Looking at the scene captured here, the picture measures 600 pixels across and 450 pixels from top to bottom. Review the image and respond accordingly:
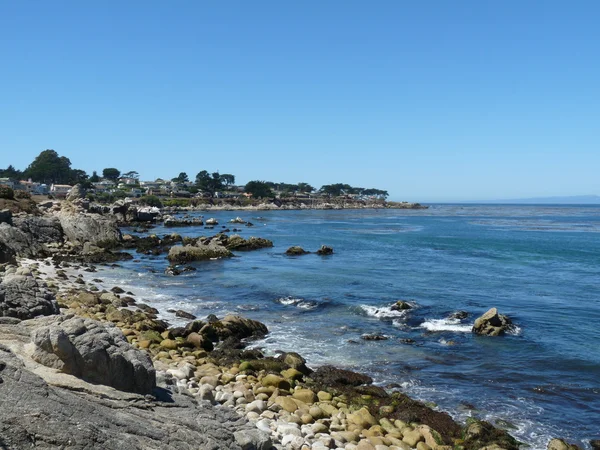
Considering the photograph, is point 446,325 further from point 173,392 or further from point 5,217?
point 5,217

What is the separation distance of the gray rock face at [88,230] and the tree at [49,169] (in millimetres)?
115822

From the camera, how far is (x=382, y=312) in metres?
25.4

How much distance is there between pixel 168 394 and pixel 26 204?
61.3 metres

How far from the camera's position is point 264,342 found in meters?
20.2

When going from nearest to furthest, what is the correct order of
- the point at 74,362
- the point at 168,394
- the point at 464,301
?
1. the point at 74,362
2. the point at 168,394
3. the point at 464,301

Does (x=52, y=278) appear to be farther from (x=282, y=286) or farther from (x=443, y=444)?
(x=443, y=444)

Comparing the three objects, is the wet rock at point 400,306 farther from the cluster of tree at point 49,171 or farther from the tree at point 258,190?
the tree at point 258,190

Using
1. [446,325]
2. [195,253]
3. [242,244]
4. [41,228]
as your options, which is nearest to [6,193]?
[41,228]

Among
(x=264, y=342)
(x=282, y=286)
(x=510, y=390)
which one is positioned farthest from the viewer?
(x=282, y=286)

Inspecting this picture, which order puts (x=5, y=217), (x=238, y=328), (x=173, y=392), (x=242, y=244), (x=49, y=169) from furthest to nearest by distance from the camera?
(x=49, y=169) < (x=242, y=244) < (x=5, y=217) < (x=238, y=328) < (x=173, y=392)

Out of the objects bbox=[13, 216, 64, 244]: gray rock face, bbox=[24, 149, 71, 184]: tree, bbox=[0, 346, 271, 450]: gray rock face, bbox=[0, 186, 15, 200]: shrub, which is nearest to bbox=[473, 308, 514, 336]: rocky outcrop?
bbox=[0, 346, 271, 450]: gray rock face

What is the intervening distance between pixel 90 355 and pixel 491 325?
1845 cm

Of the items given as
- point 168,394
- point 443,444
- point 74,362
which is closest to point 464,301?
point 443,444

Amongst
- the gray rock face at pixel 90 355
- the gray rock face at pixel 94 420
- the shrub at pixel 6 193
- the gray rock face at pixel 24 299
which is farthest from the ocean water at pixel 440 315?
the shrub at pixel 6 193
